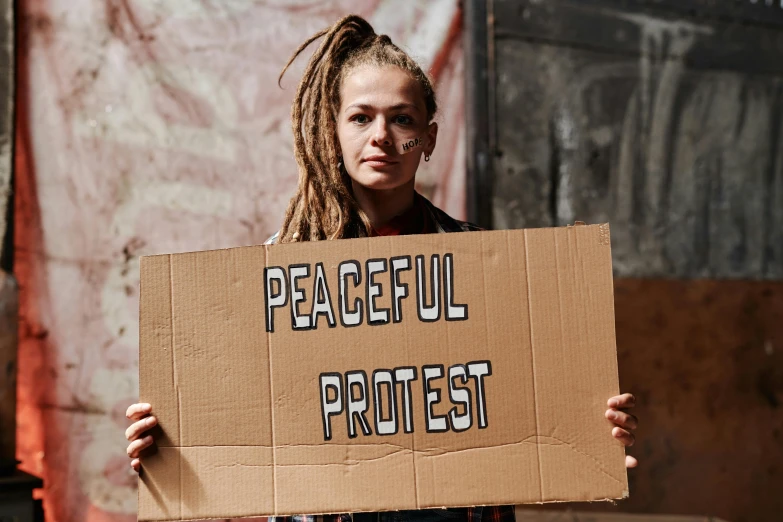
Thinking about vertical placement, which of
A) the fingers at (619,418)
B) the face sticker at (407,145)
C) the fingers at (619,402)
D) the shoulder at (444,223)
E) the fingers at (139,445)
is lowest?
the fingers at (139,445)

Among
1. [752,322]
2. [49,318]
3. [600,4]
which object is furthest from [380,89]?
[752,322]

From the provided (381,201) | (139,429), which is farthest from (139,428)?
(381,201)

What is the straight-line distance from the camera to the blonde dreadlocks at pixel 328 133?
66.7 inches

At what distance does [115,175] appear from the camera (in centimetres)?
267

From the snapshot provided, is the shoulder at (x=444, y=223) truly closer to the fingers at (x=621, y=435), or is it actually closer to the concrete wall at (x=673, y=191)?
the fingers at (x=621, y=435)

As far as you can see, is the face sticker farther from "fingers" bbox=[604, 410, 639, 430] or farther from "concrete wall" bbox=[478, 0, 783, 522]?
→ "concrete wall" bbox=[478, 0, 783, 522]

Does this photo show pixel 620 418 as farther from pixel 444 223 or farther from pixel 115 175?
pixel 115 175

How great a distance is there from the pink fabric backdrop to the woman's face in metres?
1.24

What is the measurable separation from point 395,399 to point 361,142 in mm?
573

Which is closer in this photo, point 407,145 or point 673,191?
point 407,145

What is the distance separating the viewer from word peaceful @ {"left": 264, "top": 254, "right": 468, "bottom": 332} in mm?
1435

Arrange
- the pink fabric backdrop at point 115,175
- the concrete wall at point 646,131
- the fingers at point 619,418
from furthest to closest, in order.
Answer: the concrete wall at point 646,131 < the pink fabric backdrop at point 115,175 < the fingers at point 619,418

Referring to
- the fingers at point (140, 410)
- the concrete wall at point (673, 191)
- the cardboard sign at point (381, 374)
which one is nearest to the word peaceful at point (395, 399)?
the cardboard sign at point (381, 374)

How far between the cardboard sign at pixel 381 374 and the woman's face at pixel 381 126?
0.82 ft
